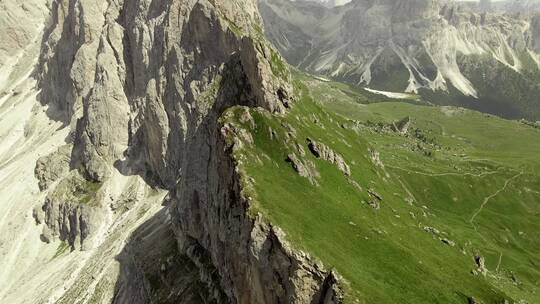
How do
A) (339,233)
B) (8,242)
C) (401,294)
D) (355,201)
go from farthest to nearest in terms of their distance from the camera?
(8,242) → (355,201) → (339,233) → (401,294)

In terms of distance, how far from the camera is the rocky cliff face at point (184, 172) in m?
74.5

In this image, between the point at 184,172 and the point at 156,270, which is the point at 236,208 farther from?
the point at 156,270

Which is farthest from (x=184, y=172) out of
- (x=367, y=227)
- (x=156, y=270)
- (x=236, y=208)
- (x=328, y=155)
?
(x=367, y=227)

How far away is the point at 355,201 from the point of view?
102812 mm

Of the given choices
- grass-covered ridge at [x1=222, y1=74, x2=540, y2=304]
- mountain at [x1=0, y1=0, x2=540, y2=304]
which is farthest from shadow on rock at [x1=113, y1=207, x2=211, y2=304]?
grass-covered ridge at [x1=222, y1=74, x2=540, y2=304]

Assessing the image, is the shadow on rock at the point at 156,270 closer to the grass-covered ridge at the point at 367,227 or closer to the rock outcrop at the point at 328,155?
the grass-covered ridge at the point at 367,227

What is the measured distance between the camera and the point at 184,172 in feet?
408

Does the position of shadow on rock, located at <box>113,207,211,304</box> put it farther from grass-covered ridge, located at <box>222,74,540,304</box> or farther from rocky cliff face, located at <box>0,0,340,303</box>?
grass-covered ridge, located at <box>222,74,540,304</box>

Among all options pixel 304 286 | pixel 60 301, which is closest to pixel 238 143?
pixel 304 286

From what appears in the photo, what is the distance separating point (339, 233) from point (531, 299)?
2296 inches

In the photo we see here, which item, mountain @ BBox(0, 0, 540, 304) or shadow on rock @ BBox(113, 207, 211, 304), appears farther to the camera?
shadow on rock @ BBox(113, 207, 211, 304)

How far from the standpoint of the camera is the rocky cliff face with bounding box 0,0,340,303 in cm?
7450

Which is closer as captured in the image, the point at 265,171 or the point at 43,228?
the point at 265,171

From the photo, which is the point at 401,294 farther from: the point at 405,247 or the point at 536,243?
the point at 536,243
